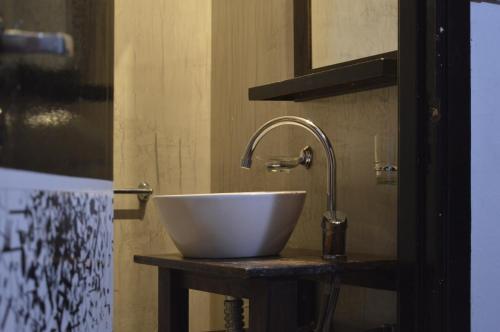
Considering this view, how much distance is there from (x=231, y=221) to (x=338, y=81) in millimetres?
440

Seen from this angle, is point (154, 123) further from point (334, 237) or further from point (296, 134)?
point (334, 237)

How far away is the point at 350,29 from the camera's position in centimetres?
205

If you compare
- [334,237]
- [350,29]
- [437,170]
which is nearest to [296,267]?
[334,237]

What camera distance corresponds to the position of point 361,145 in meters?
2.05

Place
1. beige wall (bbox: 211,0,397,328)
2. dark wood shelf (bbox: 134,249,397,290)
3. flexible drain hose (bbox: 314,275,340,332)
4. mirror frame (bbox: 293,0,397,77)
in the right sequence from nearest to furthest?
dark wood shelf (bbox: 134,249,397,290) → flexible drain hose (bbox: 314,275,340,332) → beige wall (bbox: 211,0,397,328) → mirror frame (bbox: 293,0,397,77)

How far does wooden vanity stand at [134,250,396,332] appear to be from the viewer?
65.9 inches

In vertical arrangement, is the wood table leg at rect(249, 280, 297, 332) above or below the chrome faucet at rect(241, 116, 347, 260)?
below

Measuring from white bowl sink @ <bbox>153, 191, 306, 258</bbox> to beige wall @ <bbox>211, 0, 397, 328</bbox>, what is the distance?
22 centimetres

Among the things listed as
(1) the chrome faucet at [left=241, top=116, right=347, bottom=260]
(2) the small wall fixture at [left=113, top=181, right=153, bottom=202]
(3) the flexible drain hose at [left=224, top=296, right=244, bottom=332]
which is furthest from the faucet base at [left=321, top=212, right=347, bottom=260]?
(2) the small wall fixture at [left=113, top=181, right=153, bottom=202]

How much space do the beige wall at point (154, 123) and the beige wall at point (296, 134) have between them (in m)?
0.06

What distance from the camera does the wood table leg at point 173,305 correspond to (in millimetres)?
2018

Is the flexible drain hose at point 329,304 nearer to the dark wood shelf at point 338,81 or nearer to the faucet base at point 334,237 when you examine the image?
the faucet base at point 334,237

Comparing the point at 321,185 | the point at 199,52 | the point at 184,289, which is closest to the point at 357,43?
the point at 321,185

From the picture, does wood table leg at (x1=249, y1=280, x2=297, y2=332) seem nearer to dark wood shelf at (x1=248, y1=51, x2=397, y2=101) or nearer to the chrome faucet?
the chrome faucet
